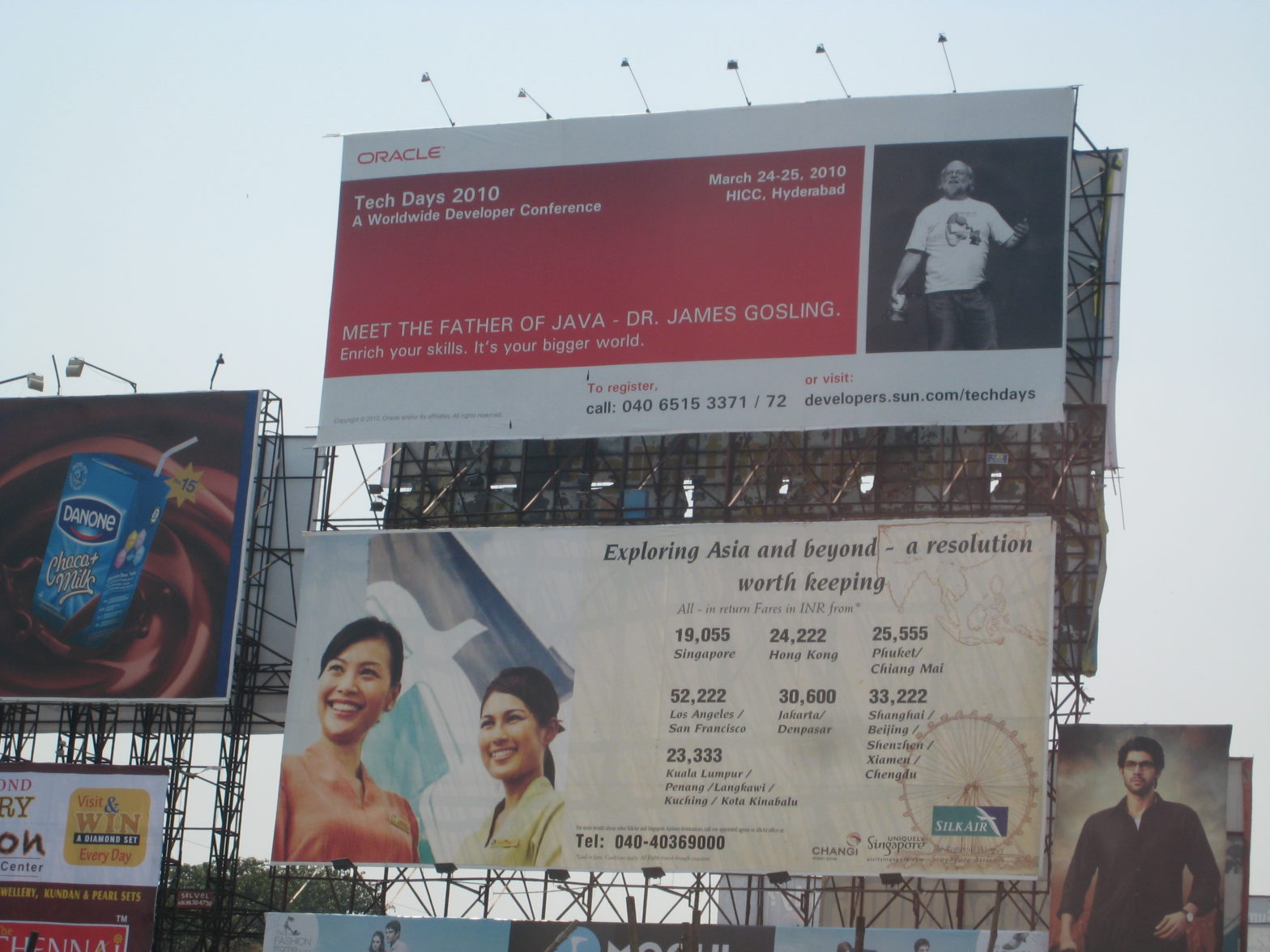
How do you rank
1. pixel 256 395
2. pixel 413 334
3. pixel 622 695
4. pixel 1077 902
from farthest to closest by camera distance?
pixel 256 395 → pixel 413 334 → pixel 622 695 → pixel 1077 902

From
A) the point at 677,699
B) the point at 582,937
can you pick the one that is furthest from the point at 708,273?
the point at 582,937

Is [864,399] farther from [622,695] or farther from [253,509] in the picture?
[253,509]

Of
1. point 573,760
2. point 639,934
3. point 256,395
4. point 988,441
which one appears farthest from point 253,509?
point 988,441

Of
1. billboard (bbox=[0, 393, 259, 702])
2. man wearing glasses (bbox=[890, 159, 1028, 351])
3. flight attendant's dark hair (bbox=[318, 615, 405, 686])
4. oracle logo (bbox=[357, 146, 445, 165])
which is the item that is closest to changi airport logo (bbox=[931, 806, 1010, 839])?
man wearing glasses (bbox=[890, 159, 1028, 351])

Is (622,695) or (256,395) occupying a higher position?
(256,395)

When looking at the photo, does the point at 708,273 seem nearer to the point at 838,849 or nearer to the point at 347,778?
the point at 838,849

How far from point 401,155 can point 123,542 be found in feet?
19.6

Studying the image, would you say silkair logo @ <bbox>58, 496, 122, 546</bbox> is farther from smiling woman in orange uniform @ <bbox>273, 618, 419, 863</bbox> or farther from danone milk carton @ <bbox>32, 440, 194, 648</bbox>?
smiling woman in orange uniform @ <bbox>273, 618, 419, 863</bbox>

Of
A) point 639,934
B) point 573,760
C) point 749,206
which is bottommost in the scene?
point 639,934

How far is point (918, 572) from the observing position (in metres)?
19.4

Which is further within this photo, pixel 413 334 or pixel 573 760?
pixel 413 334

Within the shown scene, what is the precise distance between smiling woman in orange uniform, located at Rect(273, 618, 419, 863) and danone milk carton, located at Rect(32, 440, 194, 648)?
142 inches

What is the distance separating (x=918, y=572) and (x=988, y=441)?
212 cm

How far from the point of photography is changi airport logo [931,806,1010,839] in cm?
1850
